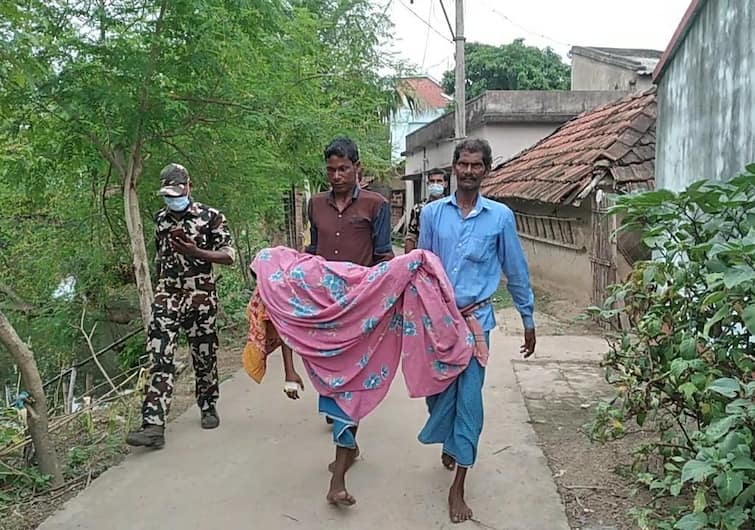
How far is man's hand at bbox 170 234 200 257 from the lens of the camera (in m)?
4.35

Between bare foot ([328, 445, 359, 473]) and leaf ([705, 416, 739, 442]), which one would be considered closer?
leaf ([705, 416, 739, 442])

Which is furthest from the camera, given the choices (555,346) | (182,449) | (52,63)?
(555,346)

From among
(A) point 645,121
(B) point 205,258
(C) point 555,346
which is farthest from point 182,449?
(A) point 645,121

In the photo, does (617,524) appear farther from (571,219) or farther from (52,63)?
(571,219)

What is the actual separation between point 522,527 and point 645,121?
7910mm

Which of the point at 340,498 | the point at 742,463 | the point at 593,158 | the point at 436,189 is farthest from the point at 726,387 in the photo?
the point at 593,158

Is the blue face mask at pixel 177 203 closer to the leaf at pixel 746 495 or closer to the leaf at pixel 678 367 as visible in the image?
the leaf at pixel 678 367

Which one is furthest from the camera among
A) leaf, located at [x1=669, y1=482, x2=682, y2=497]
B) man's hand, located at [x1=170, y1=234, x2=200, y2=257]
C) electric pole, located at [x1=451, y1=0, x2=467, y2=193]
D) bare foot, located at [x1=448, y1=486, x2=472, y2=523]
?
electric pole, located at [x1=451, y1=0, x2=467, y2=193]

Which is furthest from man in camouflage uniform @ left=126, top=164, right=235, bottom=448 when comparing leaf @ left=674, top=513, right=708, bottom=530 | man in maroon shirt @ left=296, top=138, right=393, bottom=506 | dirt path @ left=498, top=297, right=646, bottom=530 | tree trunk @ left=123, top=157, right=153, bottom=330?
leaf @ left=674, top=513, right=708, bottom=530

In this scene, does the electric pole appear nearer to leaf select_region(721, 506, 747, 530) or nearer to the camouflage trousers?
the camouflage trousers

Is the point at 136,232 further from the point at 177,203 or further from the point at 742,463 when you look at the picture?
the point at 742,463

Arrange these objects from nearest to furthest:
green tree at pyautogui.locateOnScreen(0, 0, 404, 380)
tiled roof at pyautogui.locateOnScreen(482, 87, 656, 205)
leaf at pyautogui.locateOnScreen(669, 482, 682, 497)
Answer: leaf at pyautogui.locateOnScreen(669, 482, 682, 497)
green tree at pyautogui.locateOnScreen(0, 0, 404, 380)
tiled roof at pyautogui.locateOnScreen(482, 87, 656, 205)

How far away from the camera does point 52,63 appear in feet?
17.3

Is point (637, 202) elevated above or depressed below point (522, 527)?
above
